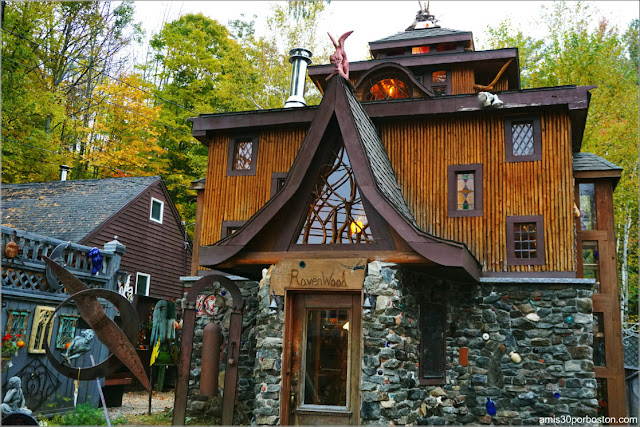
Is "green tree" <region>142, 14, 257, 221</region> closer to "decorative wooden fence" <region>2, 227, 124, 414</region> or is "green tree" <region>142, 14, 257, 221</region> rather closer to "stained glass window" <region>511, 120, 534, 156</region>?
"decorative wooden fence" <region>2, 227, 124, 414</region>

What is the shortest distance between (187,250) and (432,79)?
43.1 feet

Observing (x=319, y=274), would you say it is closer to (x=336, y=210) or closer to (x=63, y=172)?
(x=336, y=210)

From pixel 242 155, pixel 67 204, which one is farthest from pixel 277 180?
pixel 67 204

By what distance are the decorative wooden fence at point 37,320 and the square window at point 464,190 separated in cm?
848

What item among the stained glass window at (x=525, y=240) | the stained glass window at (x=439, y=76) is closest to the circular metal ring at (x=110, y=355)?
the stained glass window at (x=525, y=240)

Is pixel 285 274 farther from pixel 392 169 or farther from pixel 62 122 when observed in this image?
pixel 62 122

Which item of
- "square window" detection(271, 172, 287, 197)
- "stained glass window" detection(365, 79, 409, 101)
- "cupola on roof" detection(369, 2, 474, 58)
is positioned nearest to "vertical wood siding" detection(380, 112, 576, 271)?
"stained glass window" detection(365, 79, 409, 101)

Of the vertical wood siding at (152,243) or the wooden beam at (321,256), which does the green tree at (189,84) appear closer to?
the vertical wood siding at (152,243)

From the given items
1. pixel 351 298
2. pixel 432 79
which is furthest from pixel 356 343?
pixel 432 79

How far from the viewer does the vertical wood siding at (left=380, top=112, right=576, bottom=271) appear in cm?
1147

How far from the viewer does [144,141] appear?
25.7 metres

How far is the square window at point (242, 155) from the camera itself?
13914 mm

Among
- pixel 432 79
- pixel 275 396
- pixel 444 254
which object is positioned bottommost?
pixel 275 396

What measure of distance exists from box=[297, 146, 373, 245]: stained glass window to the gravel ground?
6.46 meters
